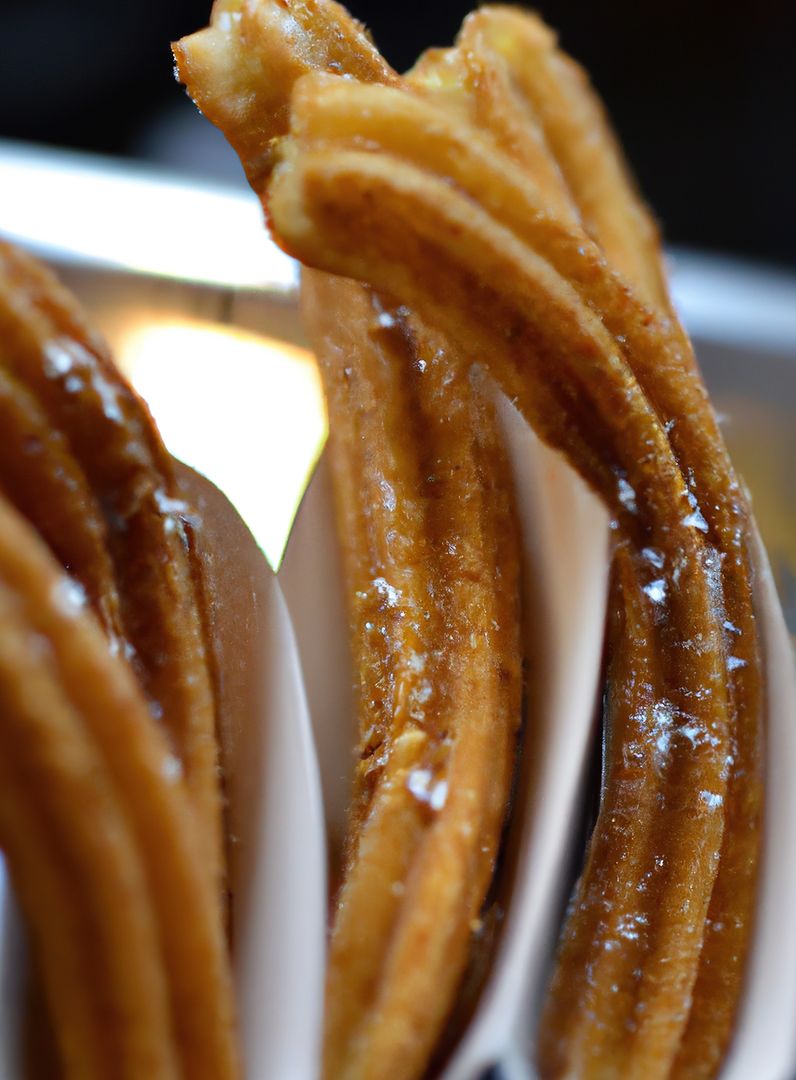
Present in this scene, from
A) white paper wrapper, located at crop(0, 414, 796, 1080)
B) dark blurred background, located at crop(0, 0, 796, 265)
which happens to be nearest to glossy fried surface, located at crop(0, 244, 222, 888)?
white paper wrapper, located at crop(0, 414, 796, 1080)

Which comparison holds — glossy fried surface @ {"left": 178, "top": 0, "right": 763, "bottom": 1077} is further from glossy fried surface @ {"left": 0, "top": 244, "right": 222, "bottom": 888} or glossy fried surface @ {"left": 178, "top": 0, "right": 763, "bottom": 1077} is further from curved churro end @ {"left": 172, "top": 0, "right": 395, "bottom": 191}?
glossy fried surface @ {"left": 0, "top": 244, "right": 222, "bottom": 888}

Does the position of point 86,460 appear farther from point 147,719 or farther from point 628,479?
point 628,479

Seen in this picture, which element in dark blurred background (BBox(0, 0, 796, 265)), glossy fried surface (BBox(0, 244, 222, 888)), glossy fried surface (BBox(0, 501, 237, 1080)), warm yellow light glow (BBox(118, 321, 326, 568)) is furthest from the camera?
dark blurred background (BBox(0, 0, 796, 265))

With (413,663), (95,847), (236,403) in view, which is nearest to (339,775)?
(413,663)

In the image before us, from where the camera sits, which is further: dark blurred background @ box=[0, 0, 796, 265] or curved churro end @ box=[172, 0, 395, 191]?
dark blurred background @ box=[0, 0, 796, 265]

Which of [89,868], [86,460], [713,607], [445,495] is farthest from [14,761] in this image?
[713,607]

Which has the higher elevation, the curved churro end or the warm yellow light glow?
the curved churro end
